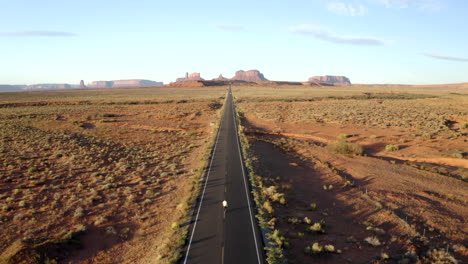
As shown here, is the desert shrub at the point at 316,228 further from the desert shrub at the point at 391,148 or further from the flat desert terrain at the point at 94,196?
the desert shrub at the point at 391,148

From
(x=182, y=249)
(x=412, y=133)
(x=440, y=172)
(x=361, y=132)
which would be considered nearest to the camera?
(x=182, y=249)

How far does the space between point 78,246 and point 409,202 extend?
21.0 meters

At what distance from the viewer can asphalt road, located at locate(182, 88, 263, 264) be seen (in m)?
12.4

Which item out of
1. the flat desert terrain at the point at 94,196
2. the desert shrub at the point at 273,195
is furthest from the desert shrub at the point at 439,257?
the flat desert terrain at the point at 94,196

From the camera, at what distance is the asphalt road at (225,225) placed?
490 inches

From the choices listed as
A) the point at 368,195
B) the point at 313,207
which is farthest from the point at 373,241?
the point at 368,195

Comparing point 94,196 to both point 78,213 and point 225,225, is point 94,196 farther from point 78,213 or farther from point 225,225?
point 225,225

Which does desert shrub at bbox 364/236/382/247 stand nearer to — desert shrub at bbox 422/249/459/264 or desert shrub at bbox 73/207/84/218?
desert shrub at bbox 422/249/459/264

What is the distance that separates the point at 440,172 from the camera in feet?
80.0

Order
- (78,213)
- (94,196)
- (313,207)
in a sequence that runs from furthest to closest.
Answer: (94,196) → (313,207) → (78,213)

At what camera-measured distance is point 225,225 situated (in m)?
15.0

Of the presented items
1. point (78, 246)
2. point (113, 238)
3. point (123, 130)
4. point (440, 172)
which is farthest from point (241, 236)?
point (123, 130)

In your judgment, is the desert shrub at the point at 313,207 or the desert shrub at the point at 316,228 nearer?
the desert shrub at the point at 316,228

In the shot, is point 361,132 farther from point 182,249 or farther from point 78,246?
point 78,246
